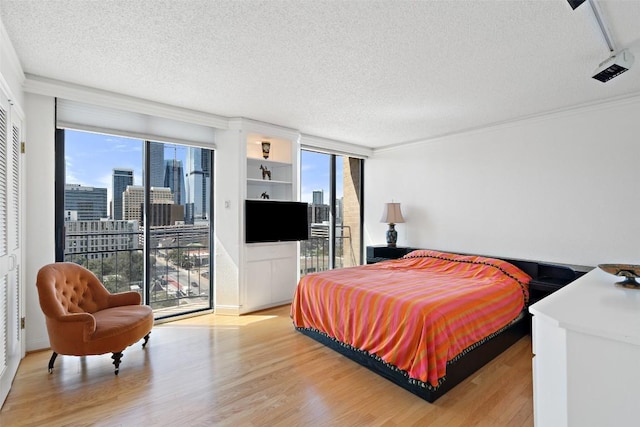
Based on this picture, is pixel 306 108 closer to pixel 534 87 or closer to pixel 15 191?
pixel 534 87

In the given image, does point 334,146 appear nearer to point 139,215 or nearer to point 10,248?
point 139,215

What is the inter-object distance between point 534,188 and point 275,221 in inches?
134

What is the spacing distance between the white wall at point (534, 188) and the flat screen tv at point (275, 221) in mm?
1855

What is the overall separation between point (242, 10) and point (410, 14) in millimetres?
1039

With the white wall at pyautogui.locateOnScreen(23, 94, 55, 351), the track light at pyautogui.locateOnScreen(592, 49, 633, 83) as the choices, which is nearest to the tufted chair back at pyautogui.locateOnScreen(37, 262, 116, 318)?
the white wall at pyautogui.locateOnScreen(23, 94, 55, 351)

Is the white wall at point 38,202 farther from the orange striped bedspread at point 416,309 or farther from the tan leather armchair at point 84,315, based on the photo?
the orange striped bedspread at point 416,309

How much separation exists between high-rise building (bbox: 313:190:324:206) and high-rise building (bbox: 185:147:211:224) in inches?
72.8

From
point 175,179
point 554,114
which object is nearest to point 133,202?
point 175,179

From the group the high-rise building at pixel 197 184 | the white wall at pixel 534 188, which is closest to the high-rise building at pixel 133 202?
the high-rise building at pixel 197 184

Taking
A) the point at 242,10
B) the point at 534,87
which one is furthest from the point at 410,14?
the point at 534,87

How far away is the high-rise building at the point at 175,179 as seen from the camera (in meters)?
3.96

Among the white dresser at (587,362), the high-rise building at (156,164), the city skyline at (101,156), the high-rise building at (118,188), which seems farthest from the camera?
the high-rise building at (156,164)

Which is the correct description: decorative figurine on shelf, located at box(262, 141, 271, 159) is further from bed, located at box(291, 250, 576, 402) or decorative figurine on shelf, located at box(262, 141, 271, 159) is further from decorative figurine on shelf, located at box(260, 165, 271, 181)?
bed, located at box(291, 250, 576, 402)

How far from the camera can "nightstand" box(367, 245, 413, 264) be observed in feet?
16.5
